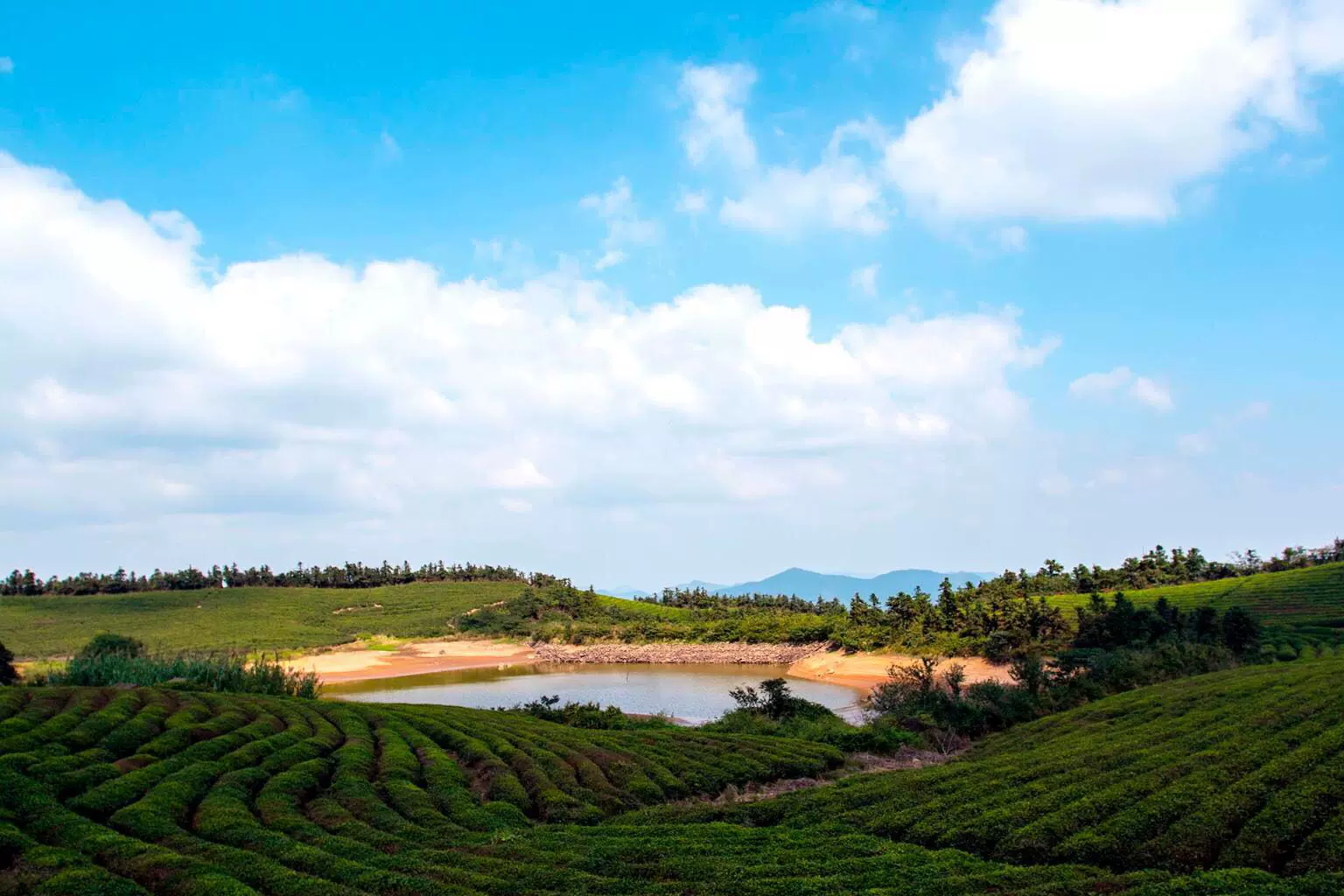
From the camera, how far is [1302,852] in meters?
14.9

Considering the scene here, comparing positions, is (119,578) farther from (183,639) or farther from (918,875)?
(918,875)

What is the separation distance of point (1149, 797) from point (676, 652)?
104886 mm

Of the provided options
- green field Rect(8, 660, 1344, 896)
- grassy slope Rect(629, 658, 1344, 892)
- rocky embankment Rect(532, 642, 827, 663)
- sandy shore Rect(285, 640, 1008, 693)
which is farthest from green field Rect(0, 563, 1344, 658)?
green field Rect(8, 660, 1344, 896)

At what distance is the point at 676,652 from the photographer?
121 m

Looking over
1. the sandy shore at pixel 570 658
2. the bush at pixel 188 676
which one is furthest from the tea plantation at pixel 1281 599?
the bush at pixel 188 676

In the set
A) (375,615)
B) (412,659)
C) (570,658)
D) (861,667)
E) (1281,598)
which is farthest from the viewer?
(375,615)

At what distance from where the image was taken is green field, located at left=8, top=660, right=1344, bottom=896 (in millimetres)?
15992

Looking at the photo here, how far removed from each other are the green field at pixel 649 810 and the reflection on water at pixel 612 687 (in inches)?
1309

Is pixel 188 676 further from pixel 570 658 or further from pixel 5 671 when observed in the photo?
pixel 570 658

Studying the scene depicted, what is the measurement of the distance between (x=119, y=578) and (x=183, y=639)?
240ft

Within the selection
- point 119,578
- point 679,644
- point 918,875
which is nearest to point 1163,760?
point 918,875

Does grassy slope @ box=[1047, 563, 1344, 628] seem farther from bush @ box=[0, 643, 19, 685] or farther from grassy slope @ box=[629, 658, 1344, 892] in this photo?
bush @ box=[0, 643, 19, 685]

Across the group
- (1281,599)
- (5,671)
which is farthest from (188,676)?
(1281,599)

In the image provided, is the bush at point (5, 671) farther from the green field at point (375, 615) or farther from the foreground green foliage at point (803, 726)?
the foreground green foliage at point (803, 726)
